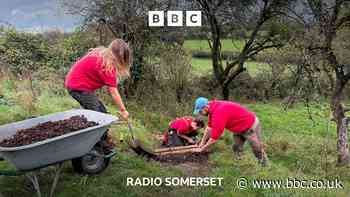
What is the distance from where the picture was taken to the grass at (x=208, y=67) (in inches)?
560


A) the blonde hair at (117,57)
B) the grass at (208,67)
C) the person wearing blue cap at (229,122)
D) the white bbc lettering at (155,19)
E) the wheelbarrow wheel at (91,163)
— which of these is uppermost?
the white bbc lettering at (155,19)

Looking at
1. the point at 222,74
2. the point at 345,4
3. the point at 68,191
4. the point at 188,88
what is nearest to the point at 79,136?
the point at 68,191

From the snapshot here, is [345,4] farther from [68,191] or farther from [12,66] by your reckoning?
[12,66]

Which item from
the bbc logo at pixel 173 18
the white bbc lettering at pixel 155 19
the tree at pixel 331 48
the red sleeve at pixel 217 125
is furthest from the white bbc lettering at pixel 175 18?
the red sleeve at pixel 217 125

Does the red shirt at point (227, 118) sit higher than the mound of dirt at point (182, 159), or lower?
higher

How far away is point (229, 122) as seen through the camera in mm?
5594

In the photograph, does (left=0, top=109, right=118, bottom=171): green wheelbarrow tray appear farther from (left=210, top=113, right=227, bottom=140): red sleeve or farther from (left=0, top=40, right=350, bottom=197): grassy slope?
(left=210, top=113, right=227, bottom=140): red sleeve

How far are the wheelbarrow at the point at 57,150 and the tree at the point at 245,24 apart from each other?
9.41m

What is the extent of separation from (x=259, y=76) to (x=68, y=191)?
44.9 ft

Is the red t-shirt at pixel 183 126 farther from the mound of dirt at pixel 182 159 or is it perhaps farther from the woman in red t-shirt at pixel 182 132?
the mound of dirt at pixel 182 159

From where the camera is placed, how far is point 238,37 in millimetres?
15188

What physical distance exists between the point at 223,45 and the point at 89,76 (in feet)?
37.8

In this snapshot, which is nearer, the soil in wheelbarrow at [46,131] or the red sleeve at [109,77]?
the soil in wheelbarrow at [46,131]

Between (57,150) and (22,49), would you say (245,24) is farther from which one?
(57,150)
